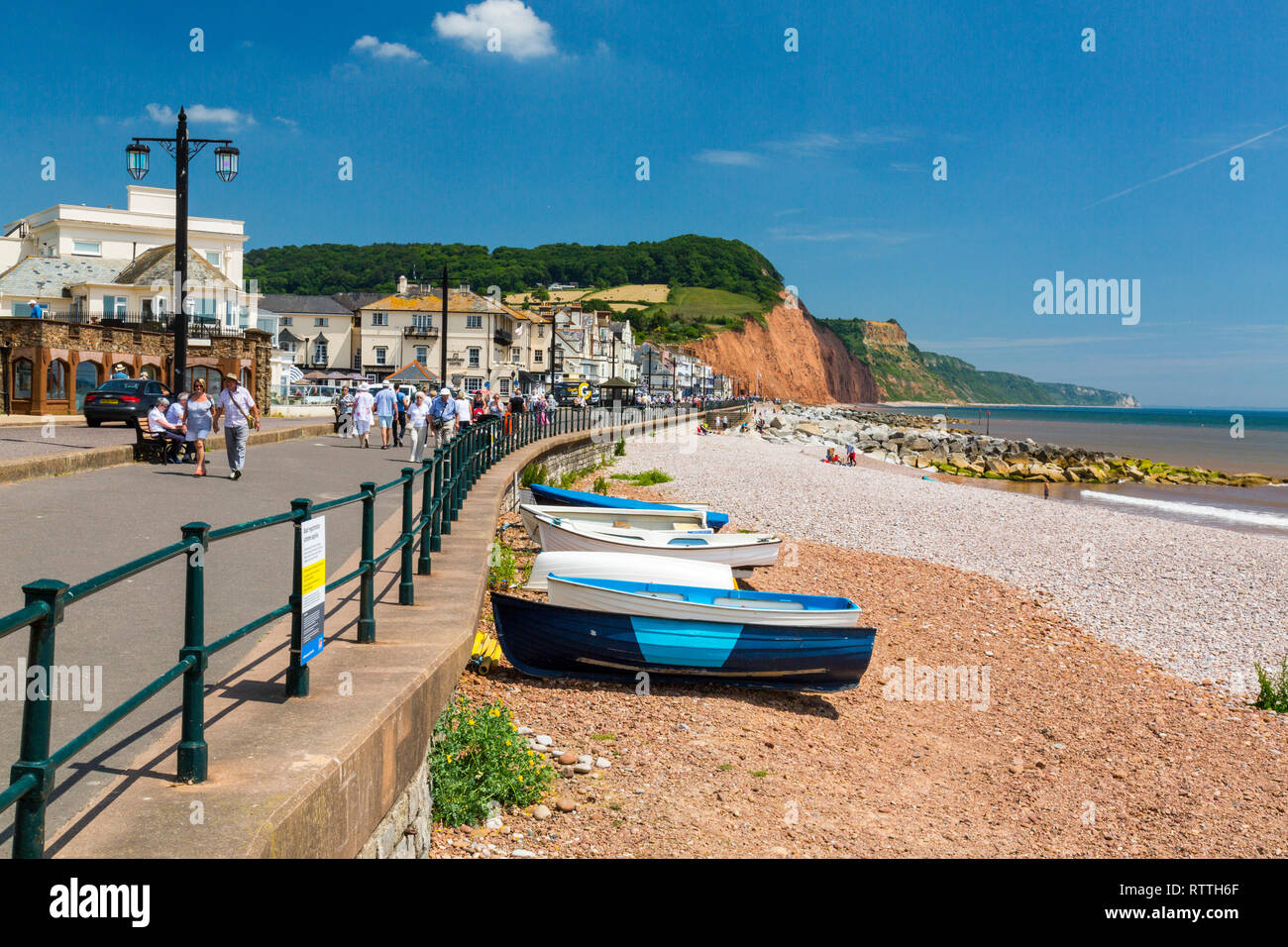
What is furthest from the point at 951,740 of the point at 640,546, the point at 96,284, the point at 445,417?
the point at 96,284

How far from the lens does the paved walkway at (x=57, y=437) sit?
19.4m

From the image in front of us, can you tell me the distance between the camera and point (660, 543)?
13.4 m

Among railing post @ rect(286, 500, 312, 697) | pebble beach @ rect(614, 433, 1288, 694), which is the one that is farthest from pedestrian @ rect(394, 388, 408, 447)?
railing post @ rect(286, 500, 312, 697)

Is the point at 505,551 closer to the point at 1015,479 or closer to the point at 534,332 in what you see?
the point at 1015,479

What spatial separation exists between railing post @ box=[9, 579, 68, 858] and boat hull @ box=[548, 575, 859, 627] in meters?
6.41

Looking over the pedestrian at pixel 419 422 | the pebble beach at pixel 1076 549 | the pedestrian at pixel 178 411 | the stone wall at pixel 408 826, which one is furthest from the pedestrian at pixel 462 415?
the stone wall at pixel 408 826

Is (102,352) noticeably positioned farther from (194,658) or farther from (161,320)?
(194,658)

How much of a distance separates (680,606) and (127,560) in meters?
5.20

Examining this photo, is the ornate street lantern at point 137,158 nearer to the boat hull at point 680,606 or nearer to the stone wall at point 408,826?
the boat hull at point 680,606

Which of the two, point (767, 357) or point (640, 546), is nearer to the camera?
point (640, 546)

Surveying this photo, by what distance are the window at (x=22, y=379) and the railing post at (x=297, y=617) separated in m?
32.4

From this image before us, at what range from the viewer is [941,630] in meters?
13.6

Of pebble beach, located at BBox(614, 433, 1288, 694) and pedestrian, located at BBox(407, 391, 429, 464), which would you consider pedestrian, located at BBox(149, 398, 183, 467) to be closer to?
pedestrian, located at BBox(407, 391, 429, 464)

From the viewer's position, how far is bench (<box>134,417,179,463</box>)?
1800 centimetres
